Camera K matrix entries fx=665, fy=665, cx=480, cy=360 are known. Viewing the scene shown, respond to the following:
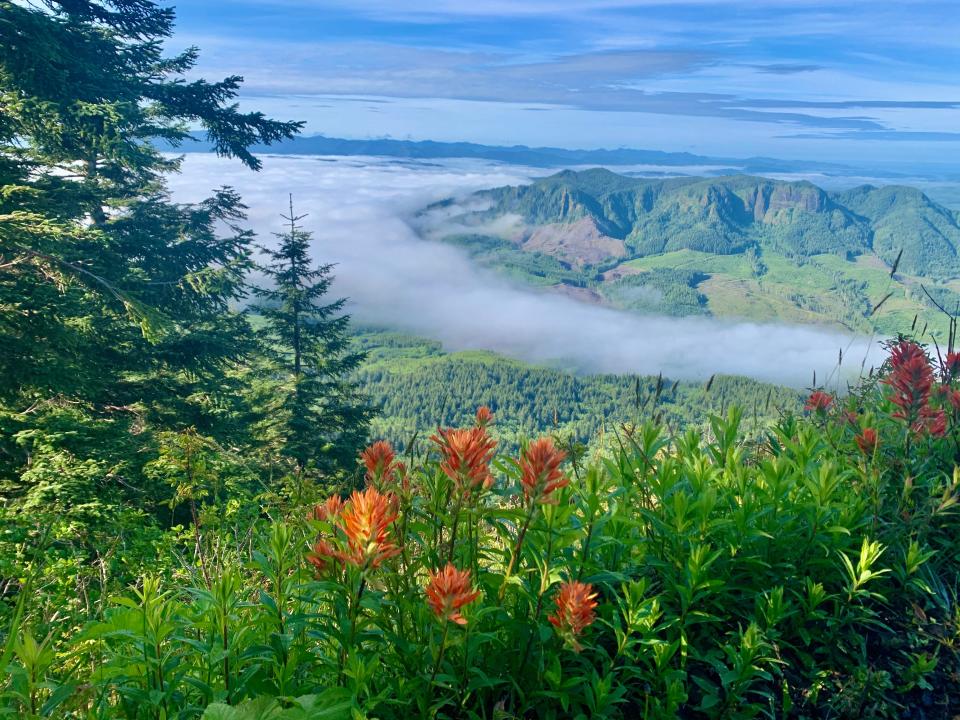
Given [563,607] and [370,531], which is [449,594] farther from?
[563,607]

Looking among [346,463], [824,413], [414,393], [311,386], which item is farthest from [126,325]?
[414,393]

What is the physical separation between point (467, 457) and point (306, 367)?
2215 centimetres

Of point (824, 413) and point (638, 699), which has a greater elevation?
point (824, 413)

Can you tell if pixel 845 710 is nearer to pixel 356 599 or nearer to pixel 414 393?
pixel 356 599

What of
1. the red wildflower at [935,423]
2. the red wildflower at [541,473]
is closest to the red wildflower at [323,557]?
the red wildflower at [541,473]

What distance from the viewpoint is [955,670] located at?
2.27 metres

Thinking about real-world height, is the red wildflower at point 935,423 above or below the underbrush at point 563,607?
above

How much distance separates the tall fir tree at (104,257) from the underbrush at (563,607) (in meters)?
7.79

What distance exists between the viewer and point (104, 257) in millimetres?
16328

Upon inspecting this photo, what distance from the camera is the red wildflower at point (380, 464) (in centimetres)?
175

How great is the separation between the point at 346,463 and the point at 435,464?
20528 millimetres

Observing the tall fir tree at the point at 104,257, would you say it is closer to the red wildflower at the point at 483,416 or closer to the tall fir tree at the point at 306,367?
the tall fir tree at the point at 306,367

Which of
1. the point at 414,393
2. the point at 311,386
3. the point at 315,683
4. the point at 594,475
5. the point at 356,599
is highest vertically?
the point at 594,475

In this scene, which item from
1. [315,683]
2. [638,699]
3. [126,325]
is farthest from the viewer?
[126,325]
